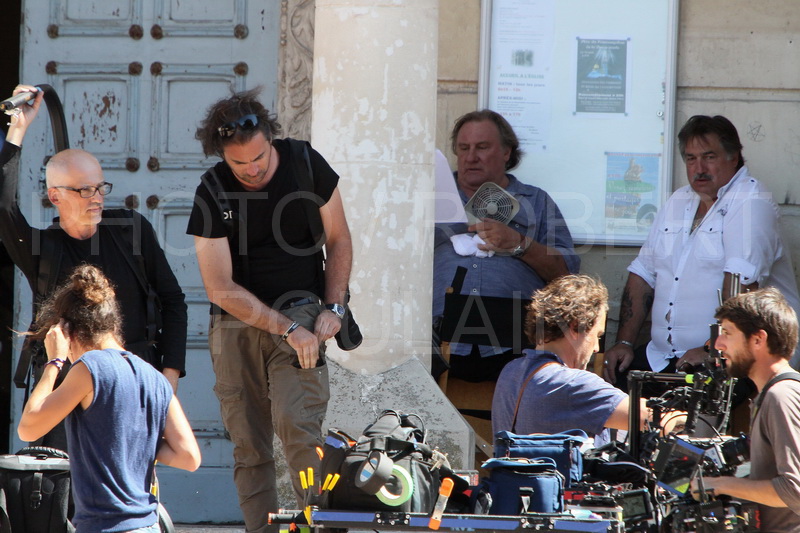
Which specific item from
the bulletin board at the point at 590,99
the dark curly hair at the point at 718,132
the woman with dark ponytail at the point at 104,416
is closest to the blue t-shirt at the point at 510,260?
the bulletin board at the point at 590,99

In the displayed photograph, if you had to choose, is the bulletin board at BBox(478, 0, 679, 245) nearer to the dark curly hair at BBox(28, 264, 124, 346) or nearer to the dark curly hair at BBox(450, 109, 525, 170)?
the dark curly hair at BBox(450, 109, 525, 170)

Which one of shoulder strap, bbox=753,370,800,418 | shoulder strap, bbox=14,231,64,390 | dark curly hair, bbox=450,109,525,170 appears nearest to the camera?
shoulder strap, bbox=753,370,800,418

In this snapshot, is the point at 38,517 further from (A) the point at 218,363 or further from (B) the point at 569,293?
(B) the point at 569,293

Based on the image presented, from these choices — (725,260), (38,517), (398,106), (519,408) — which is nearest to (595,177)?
(725,260)

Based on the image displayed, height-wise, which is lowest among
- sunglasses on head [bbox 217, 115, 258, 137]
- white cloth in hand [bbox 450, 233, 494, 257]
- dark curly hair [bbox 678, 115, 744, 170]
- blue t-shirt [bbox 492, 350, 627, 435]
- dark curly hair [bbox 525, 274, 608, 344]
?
blue t-shirt [bbox 492, 350, 627, 435]

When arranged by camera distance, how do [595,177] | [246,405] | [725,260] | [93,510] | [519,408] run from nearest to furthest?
[93,510] < [519,408] < [246,405] < [725,260] < [595,177]

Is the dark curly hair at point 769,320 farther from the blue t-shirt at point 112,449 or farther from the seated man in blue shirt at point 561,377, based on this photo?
the blue t-shirt at point 112,449

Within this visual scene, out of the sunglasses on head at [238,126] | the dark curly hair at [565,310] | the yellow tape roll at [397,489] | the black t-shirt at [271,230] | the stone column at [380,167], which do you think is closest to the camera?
the yellow tape roll at [397,489]

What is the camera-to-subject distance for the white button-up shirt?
5.62m

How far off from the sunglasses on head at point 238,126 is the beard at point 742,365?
2.04 meters

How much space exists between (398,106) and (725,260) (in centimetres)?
195

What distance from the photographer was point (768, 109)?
→ 249 inches

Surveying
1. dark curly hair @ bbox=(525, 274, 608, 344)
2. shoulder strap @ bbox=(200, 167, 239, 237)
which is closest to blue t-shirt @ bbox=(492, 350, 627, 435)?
dark curly hair @ bbox=(525, 274, 608, 344)

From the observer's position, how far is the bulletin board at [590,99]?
6270 mm
